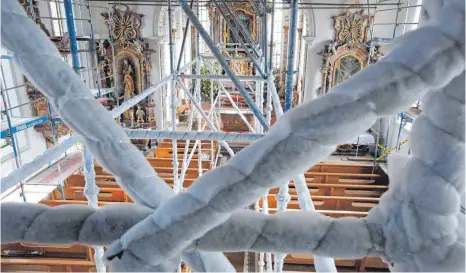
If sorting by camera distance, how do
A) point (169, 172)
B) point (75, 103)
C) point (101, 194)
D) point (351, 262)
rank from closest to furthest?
point (75, 103) < point (351, 262) < point (101, 194) < point (169, 172)

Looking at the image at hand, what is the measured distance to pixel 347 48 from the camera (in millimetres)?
6949

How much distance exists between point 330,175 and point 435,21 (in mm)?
5030

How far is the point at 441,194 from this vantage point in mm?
416

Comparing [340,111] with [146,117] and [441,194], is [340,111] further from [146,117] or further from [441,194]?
[146,117]

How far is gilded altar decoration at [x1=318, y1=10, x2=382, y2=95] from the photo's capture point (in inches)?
269

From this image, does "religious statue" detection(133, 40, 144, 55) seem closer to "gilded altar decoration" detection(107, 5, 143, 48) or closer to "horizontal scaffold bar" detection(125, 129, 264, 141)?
"gilded altar decoration" detection(107, 5, 143, 48)

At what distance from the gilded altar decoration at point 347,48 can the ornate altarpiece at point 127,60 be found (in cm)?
370

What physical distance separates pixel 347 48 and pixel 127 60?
14.7ft

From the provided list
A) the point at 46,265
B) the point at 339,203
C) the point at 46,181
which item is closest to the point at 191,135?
the point at 46,265

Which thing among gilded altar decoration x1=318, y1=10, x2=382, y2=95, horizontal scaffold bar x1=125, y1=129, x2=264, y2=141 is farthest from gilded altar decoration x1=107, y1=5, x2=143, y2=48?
horizontal scaffold bar x1=125, y1=129, x2=264, y2=141

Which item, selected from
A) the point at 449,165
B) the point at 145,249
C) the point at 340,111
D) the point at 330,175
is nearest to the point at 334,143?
the point at 340,111

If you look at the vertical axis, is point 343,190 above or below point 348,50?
below

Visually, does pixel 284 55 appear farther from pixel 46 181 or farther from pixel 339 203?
pixel 46 181

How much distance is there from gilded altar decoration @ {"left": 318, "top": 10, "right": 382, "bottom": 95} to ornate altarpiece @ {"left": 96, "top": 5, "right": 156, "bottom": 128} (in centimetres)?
370
